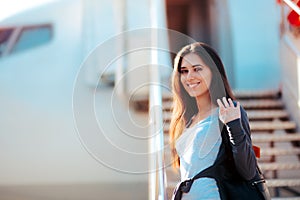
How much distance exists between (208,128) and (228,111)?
12cm

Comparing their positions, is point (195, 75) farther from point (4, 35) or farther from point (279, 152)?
point (4, 35)

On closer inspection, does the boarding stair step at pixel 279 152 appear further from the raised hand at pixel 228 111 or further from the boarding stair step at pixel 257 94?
the raised hand at pixel 228 111

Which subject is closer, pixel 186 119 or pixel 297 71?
pixel 186 119

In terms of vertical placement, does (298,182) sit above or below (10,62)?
below

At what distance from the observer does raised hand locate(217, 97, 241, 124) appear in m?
1.49

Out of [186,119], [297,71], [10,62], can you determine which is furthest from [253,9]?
[186,119]

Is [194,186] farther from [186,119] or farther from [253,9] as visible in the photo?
[253,9]

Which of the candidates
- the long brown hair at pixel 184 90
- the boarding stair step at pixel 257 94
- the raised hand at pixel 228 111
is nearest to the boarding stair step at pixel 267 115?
the boarding stair step at pixel 257 94

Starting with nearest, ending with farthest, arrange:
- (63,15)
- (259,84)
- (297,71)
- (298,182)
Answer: (298,182), (297,71), (63,15), (259,84)

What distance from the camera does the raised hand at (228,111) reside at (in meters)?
1.49

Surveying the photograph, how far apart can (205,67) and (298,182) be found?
6.10ft

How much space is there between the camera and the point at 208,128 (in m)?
1.60

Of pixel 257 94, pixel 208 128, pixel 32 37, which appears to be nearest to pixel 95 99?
pixel 32 37

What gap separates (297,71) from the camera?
3.84 m
